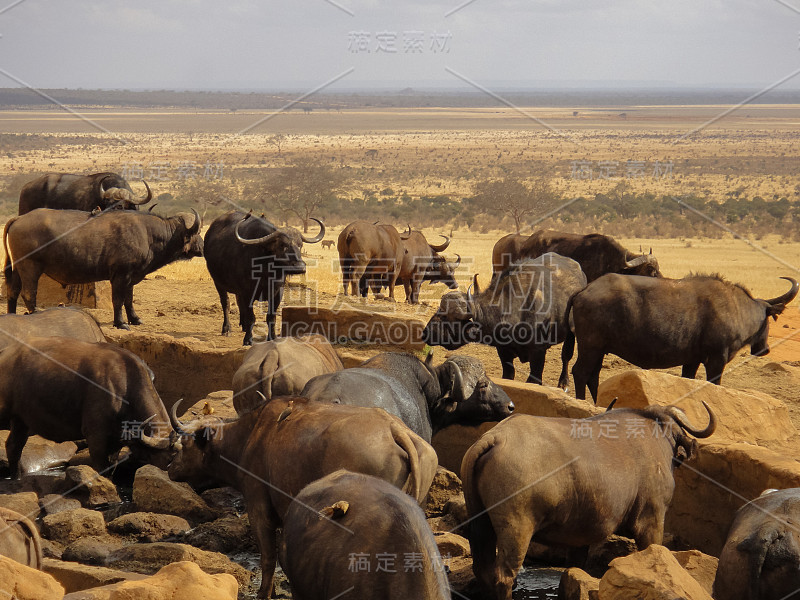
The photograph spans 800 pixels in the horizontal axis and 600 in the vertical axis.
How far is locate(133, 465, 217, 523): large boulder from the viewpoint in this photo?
302 inches

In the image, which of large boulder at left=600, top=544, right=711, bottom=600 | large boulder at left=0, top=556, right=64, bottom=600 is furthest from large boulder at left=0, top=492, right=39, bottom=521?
large boulder at left=600, top=544, right=711, bottom=600

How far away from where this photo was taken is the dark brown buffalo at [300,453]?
19.1 feet

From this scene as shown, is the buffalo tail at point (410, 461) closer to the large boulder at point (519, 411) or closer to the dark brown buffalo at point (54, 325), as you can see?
the large boulder at point (519, 411)

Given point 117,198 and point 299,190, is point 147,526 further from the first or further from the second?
point 299,190

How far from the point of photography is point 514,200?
141ft

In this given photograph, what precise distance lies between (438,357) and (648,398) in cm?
358

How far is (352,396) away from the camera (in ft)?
23.5

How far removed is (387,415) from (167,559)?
188cm

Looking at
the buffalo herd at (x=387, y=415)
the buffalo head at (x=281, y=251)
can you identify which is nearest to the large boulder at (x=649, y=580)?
the buffalo herd at (x=387, y=415)

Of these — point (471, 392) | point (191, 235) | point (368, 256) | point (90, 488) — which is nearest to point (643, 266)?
point (368, 256)

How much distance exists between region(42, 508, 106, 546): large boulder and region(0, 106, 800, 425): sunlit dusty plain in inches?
208

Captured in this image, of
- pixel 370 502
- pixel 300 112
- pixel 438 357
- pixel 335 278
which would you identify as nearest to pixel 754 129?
pixel 300 112

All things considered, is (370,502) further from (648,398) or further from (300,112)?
(300,112)

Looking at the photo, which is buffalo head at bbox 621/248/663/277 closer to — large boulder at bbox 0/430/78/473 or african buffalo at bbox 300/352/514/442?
african buffalo at bbox 300/352/514/442
